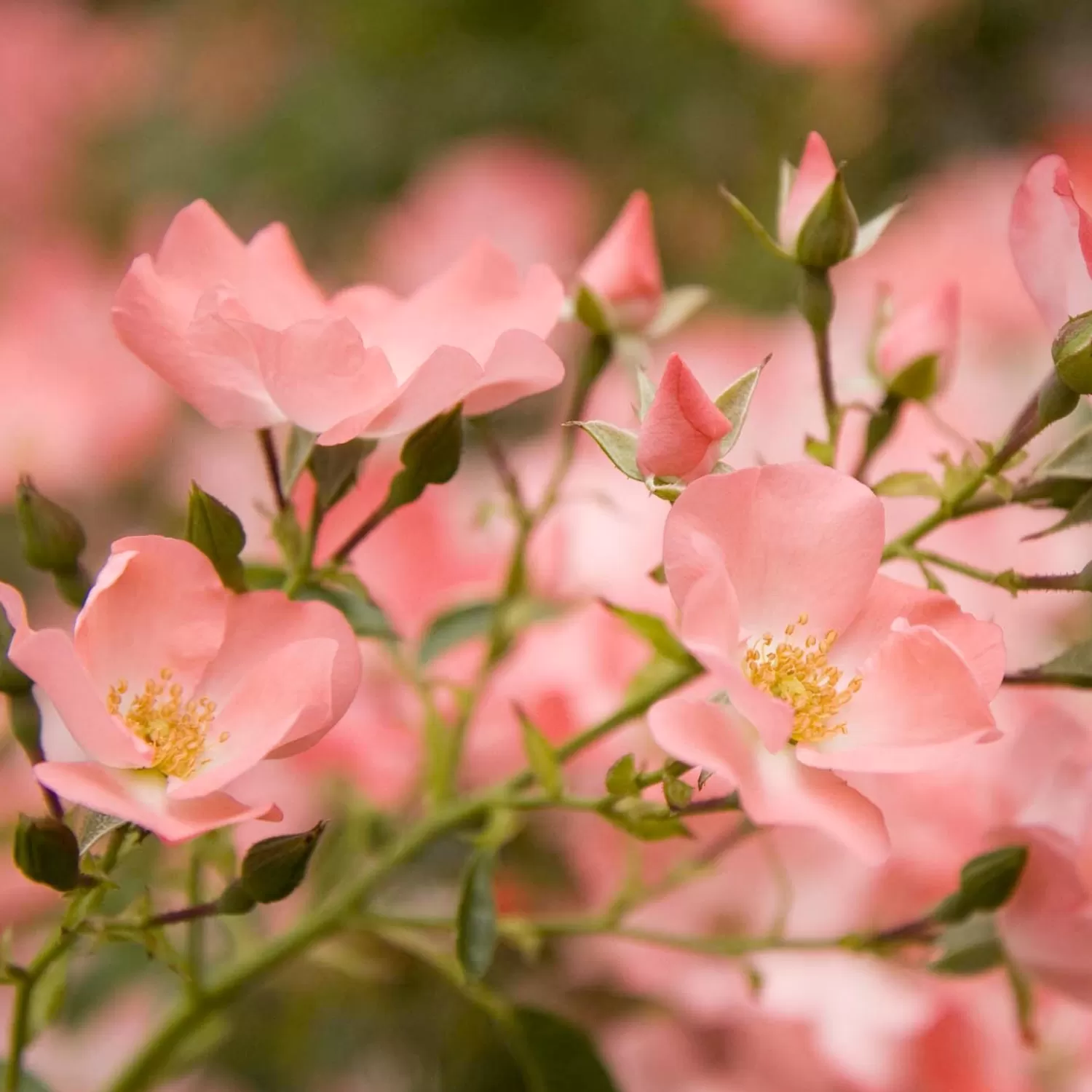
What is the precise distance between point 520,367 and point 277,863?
140mm

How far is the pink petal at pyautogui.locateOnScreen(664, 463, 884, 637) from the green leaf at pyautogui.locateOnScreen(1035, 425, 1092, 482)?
0.07m

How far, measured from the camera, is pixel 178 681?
34cm

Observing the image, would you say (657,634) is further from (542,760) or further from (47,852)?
(47,852)

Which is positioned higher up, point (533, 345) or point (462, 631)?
point (533, 345)

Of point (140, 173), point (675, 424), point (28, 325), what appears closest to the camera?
point (675, 424)

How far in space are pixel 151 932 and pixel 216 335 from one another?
0.16m

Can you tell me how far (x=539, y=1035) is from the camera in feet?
1.48

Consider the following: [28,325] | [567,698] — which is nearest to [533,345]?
[567,698]

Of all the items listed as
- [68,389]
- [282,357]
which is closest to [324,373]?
[282,357]

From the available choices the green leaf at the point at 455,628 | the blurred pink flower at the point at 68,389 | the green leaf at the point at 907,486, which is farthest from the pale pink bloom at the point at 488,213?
the green leaf at the point at 907,486

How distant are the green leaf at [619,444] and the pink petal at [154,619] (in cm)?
10

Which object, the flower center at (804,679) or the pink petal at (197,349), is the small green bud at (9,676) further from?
the flower center at (804,679)

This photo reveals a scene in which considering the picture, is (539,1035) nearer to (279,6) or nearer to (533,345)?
(533,345)

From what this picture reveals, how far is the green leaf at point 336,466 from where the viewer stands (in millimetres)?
365
